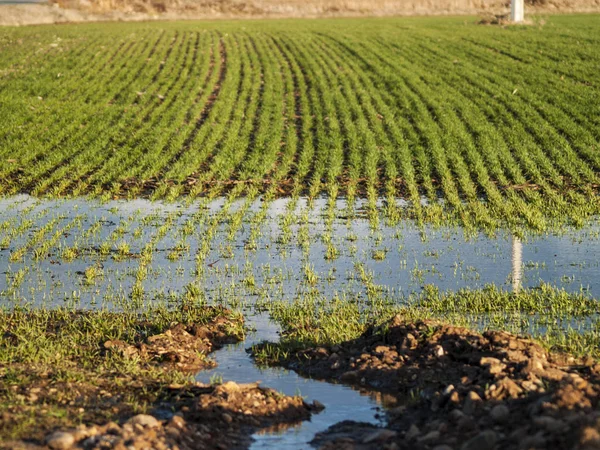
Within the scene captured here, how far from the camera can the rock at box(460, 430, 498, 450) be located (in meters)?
6.84

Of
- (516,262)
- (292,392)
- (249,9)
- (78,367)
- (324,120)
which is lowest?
(516,262)

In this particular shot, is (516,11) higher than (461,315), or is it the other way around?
(516,11)

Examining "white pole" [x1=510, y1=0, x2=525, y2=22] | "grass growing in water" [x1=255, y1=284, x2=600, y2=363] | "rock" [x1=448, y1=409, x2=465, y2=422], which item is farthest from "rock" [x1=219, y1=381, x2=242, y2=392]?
"white pole" [x1=510, y1=0, x2=525, y2=22]

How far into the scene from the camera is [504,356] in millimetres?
8836

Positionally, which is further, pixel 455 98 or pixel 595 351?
pixel 455 98

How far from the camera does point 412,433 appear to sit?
761 centimetres

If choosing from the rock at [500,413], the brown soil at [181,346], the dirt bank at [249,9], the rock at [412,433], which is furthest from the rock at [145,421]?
the dirt bank at [249,9]

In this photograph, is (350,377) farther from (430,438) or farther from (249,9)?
(249,9)

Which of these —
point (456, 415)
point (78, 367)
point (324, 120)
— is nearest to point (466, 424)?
point (456, 415)

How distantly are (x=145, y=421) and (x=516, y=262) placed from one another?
848 centimetres

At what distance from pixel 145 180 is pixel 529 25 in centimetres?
3414

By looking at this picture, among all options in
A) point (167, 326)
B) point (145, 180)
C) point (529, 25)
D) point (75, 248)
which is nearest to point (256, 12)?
point (529, 25)

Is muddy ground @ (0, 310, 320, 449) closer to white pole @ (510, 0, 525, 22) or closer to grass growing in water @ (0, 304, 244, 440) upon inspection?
grass growing in water @ (0, 304, 244, 440)

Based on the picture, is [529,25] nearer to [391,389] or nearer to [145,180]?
[145,180]
